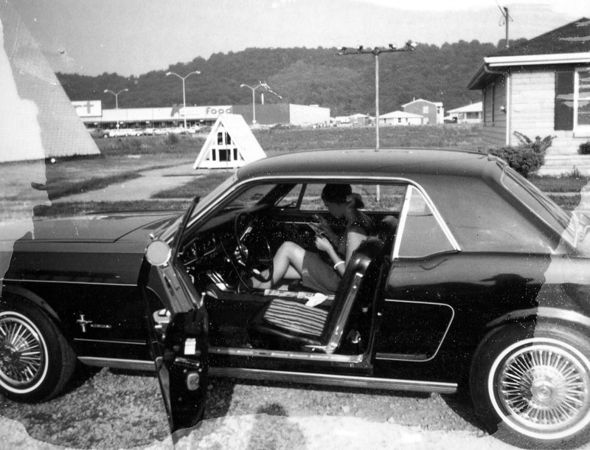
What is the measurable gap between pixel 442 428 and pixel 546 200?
140cm

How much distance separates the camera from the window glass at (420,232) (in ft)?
10.1

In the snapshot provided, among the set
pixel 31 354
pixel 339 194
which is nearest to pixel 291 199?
pixel 339 194

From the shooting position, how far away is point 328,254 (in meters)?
4.15

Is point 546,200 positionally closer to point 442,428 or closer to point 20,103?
point 442,428

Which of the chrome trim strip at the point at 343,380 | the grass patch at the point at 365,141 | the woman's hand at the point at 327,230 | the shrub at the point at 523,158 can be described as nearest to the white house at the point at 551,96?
the shrub at the point at 523,158

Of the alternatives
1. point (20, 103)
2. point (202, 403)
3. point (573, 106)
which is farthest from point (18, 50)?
point (573, 106)

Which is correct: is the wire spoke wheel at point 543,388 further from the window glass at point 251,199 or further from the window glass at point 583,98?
the window glass at point 583,98

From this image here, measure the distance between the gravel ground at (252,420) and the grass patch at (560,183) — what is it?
948cm

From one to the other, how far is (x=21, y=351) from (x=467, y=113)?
A: 99.7m

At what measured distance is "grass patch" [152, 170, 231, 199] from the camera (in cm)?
1306

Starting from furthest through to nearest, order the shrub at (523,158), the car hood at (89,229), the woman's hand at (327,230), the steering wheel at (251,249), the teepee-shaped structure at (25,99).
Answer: the shrub at (523,158) → the teepee-shaped structure at (25,99) → the woman's hand at (327,230) → the steering wheel at (251,249) → the car hood at (89,229)

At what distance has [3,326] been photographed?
139 inches

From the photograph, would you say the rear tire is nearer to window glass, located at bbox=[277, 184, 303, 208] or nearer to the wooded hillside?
window glass, located at bbox=[277, 184, 303, 208]

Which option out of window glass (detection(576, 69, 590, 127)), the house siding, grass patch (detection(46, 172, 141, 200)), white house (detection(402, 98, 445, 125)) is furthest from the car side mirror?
white house (detection(402, 98, 445, 125))
